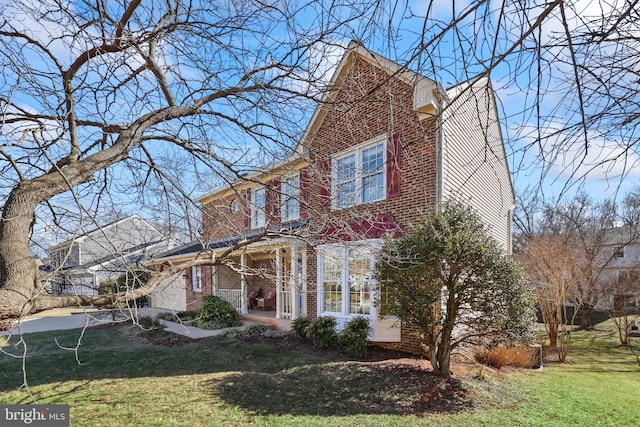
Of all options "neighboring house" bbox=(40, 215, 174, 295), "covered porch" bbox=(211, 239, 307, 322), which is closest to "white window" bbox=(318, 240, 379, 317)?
"covered porch" bbox=(211, 239, 307, 322)

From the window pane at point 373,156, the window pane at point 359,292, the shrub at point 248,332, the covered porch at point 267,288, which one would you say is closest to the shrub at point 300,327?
the covered porch at point 267,288

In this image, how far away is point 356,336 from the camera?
8.73m

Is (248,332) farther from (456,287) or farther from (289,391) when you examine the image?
(456,287)

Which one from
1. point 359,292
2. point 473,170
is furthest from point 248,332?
point 473,170

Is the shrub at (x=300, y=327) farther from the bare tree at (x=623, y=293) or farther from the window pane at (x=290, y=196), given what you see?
the bare tree at (x=623, y=293)

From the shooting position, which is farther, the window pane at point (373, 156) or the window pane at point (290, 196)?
the window pane at point (373, 156)

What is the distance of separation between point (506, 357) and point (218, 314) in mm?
9070

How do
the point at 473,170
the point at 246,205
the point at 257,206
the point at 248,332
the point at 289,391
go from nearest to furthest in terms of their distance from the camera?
1. the point at 257,206
2. the point at 246,205
3. the point at 289,391
4. the point at 473,170
5. the point at 248,332

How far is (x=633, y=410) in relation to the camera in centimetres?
636

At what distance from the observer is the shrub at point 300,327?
404 inches

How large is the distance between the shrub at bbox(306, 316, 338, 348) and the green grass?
0.81 m

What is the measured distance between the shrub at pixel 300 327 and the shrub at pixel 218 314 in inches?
129

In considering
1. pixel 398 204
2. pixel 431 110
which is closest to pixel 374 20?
pixel 431 110

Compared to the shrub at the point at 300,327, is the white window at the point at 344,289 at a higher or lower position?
higher
